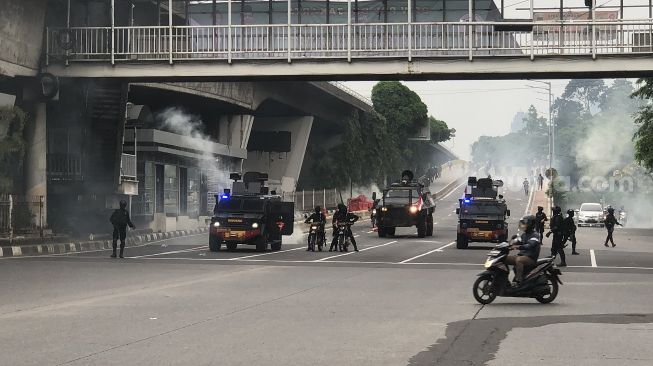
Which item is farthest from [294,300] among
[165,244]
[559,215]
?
[165,244]

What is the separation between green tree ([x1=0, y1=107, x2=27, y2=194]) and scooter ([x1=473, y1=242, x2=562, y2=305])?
24626mm

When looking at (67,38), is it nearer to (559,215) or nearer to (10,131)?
(10,131)

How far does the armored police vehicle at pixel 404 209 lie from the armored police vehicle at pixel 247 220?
43.5 ft

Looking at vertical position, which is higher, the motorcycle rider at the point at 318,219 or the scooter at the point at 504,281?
the motorcycle rider at the point at 318,219

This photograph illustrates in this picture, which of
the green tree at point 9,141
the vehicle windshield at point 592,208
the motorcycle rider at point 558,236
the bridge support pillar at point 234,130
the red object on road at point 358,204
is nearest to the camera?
the motorcycle rider at point 558,236

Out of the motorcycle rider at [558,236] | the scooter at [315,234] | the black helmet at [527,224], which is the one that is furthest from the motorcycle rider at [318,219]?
the black helmet at [527,224]

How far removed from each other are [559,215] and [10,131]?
19748mm

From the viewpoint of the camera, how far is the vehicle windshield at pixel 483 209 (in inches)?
1607

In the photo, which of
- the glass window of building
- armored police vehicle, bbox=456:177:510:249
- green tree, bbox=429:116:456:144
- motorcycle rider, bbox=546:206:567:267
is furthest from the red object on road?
green tree, bbox=429:116:456:144

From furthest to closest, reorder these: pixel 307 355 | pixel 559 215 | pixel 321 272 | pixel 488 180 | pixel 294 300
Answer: pixel 488 180 < pixel 559 215 < pixel 321 272 < pixel 294 300 < pixel 307 355

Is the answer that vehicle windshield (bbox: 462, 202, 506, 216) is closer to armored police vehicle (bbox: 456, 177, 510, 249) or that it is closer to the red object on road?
armored police vehicle (bbox: 456, 177, 510, 249)

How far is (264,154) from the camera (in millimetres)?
79000

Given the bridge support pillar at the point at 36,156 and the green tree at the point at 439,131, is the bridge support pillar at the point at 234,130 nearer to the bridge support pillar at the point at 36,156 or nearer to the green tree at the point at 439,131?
the bridge support pillar at the point at 36,156

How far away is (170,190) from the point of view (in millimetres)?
62500
